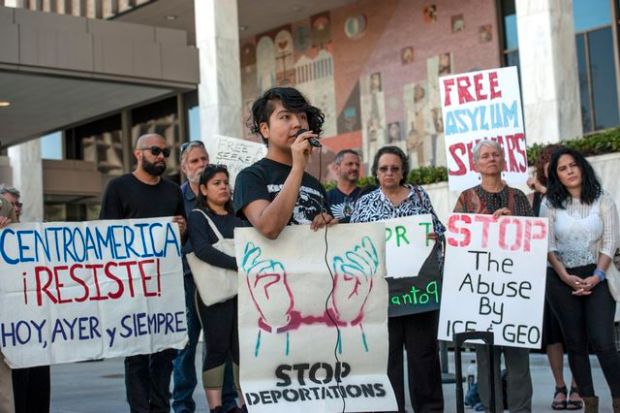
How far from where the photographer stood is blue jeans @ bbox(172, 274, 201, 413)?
25.2 feet

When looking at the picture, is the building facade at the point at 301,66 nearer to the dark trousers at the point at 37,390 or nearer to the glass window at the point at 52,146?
the glass window at the point at 52,146

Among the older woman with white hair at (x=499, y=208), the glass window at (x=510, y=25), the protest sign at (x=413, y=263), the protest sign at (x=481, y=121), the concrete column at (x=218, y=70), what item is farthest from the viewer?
the glass window at (x=510, y=25)

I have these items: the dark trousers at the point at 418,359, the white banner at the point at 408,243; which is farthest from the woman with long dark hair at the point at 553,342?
the dark trousers at the point at 418,359

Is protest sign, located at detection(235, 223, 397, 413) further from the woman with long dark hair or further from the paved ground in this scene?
the paved ground

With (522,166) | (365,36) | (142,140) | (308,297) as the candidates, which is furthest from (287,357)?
(365,36)

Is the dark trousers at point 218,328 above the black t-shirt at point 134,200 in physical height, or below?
below

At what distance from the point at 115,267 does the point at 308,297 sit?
306cm

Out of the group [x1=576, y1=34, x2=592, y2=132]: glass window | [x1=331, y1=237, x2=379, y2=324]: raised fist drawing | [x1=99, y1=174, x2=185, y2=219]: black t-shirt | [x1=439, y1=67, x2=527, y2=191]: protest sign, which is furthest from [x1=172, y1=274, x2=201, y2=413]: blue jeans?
[x1=576, y1=34, x2=592, y2=132]: glass window

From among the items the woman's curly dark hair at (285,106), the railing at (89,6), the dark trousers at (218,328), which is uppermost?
the railing at (89,6)

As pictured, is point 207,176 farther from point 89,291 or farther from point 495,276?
point 495,276

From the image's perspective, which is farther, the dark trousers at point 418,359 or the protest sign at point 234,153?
the protest sign at point 234,153

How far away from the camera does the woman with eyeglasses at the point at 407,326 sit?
19.8 feet

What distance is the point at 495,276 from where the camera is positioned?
20.8 feet

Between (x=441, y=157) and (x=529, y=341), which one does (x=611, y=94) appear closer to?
(x=441, y=157)
